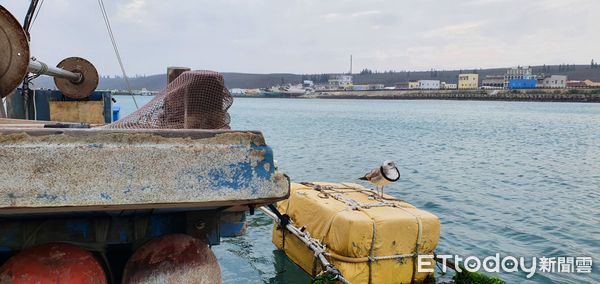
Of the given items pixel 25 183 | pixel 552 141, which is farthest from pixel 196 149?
pixel 552 141

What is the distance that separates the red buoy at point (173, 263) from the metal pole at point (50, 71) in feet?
5.07

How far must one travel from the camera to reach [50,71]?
336 inches

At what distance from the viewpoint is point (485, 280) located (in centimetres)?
784

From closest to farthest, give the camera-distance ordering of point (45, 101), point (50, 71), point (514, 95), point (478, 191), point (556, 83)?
1. point (50, 71)
2. point (45, 101)
3. point (478, 191)
4. point (514, 95)
5. point (556, 83)

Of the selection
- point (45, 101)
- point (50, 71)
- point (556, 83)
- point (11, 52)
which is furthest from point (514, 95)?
point (11, 52)

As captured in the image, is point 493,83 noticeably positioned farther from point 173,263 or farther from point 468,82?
point 173,263

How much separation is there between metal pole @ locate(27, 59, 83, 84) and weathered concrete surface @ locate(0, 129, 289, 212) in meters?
1.28

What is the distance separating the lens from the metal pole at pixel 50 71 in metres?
6.83

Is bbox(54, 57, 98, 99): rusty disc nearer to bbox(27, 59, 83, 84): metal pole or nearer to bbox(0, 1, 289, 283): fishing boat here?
bbox(27, 59, 83, 84): metal pole

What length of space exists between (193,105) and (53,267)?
1.32 m

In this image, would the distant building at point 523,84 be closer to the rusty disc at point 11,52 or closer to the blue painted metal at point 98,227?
the blue painted metal at point 98,227

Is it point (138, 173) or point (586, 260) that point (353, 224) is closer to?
point (138, 173)

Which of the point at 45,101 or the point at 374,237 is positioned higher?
the point at 45,101

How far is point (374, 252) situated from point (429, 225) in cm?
96
